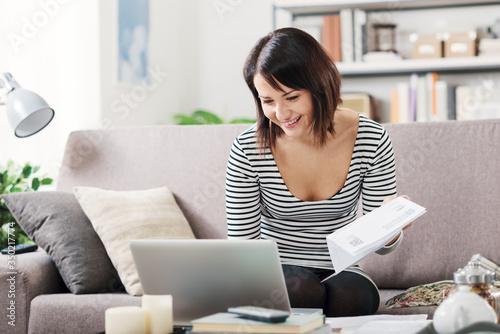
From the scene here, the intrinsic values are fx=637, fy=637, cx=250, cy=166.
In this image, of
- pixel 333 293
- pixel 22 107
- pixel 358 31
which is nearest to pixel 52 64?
pixel 22 107

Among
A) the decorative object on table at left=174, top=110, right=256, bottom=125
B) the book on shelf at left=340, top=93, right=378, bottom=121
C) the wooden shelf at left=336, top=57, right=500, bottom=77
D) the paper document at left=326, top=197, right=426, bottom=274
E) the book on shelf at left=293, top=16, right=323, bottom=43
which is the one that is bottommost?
the paper document at left=326, top=197, right=426, bottom=274

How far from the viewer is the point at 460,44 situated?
3389 mm

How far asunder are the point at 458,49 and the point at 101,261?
2.32 metres

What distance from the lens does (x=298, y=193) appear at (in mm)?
1659

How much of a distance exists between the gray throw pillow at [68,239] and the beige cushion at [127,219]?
3 centimetres


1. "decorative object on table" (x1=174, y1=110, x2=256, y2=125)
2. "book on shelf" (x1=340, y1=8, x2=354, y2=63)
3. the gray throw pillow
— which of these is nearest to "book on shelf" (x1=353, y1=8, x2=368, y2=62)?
"book on shelf" (x1=340, y1=8, x2=354, y2=63)

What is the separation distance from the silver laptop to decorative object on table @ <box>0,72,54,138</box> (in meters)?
0.83

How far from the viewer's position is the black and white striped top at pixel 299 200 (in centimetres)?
164

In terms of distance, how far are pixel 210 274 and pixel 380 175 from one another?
26.6 inches

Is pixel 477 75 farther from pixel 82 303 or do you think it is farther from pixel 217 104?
pixel 82 303

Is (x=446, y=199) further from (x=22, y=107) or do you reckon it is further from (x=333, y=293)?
(x=22, y=107)

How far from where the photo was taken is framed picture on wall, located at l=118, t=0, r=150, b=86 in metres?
3.12

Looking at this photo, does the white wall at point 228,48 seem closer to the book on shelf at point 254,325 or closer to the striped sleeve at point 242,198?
the striped sleeve at point 242,198

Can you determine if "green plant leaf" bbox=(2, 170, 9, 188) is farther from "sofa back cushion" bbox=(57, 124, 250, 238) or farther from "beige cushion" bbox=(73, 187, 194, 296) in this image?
"beige cushion" bbox=(73, 187, 194, 296)
